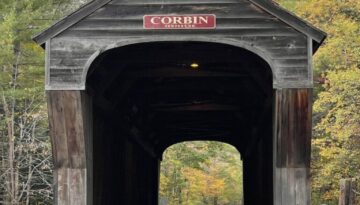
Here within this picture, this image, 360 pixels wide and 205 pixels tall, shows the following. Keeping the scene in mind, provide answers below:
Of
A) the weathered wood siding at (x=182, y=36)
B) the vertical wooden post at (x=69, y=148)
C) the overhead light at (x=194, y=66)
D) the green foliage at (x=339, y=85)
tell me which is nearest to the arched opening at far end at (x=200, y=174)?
the green foliage at (x=339, y=85)

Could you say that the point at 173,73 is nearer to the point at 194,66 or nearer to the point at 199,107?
the point at 194,66

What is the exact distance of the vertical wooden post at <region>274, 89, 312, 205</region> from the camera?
664 cm

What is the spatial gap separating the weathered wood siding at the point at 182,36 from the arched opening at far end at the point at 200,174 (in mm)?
21900

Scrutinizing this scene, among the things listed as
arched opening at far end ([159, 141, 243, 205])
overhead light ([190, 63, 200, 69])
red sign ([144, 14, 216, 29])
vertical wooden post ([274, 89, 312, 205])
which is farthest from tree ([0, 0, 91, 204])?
arched opening at far end ([159, 141, 243, 205])

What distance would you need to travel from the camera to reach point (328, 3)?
17.4 m

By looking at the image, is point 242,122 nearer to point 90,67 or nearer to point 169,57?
point 169,57

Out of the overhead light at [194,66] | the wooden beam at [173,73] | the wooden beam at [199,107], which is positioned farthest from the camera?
the wooden beam at [199,107]

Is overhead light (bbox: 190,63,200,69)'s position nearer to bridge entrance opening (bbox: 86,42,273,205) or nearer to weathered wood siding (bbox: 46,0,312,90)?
bridge entrance opening (bbox: 86,42,273,205)

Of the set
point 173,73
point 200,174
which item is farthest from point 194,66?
point 200,174

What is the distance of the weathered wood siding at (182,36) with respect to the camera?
659 centimetres

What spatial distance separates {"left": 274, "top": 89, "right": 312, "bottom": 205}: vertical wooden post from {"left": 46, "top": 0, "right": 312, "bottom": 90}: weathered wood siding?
0.31 metres

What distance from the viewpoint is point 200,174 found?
34.3 m

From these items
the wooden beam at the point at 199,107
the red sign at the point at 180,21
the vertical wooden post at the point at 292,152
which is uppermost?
the red sign at the point at 180,21

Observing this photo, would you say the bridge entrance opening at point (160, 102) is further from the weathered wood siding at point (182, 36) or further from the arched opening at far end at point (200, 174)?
the arched opening at far end at point (200, 174)
